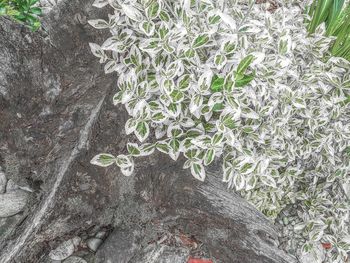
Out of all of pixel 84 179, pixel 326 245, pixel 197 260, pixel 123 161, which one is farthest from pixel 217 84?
pixel 326 245

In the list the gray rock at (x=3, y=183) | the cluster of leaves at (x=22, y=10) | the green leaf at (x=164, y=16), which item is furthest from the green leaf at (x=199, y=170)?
the gray rock at (x=3, y=183)

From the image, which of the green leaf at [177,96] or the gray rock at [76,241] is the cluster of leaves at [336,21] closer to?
the green leaf at [177,96]

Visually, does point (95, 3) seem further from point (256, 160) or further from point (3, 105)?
point (256, 160)

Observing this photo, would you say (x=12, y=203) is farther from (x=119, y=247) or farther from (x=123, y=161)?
(x=123, y=161)

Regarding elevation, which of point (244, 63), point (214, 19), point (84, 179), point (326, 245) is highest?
point (214, 19)

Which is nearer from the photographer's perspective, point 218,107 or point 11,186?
point 218,107

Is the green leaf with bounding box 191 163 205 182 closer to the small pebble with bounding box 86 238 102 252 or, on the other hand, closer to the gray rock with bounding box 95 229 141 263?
the gray rock with bounding box 95 229 141 263

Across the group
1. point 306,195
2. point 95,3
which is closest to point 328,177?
point 306,195
